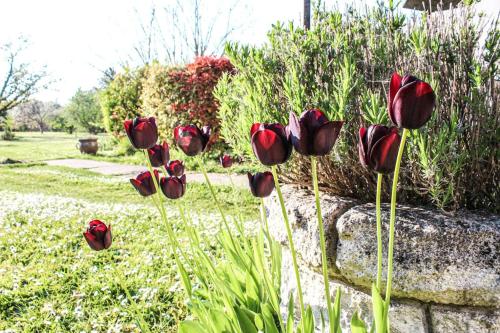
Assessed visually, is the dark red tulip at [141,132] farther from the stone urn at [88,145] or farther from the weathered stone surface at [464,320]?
the stone urn at [88,145]

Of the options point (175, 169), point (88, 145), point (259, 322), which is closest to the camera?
point (259, 322)

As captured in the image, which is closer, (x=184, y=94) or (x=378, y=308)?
(x=378, y=308)

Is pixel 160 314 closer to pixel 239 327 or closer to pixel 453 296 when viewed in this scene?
pixel 239 327

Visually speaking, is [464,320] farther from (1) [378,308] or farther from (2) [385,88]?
(2) [385,88]

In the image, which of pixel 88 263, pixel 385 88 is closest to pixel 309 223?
pixel 385 88

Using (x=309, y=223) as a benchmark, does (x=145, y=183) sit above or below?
above

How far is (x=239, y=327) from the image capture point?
5.97 ft

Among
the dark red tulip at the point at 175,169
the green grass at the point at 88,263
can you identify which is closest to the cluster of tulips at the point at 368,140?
A: the dark red tulip at the point at 175,169

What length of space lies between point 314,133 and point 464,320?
3.51ft

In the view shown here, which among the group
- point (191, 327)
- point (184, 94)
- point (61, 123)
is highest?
point (184, 94)

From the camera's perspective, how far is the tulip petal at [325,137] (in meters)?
1.20

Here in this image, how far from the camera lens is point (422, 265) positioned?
1691 mm

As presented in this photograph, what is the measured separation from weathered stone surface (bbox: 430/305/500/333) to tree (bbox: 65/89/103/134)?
39304 millimetres

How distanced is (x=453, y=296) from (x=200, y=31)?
79.5ft
